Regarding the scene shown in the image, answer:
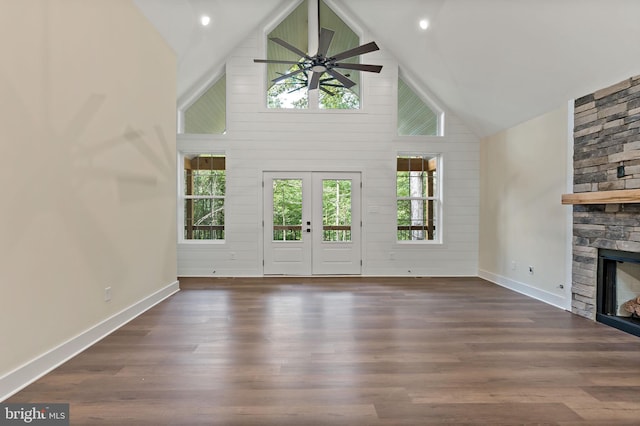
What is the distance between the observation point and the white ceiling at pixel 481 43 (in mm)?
3357

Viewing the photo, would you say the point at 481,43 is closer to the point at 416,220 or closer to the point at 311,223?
the point at 416,220

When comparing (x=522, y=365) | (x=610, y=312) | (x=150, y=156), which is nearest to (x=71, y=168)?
(x=150, y=156)

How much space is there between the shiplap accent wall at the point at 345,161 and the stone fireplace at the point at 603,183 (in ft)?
7.56

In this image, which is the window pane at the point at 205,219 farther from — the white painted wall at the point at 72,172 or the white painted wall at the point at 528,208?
the white painted wall at the point at 528,208

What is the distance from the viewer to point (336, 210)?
6.26 meters

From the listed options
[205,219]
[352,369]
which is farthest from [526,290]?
→ [205,219]

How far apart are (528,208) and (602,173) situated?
1304 mm

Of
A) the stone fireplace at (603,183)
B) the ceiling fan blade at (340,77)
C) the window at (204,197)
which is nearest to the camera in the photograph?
the stone fireplace at (603,183)

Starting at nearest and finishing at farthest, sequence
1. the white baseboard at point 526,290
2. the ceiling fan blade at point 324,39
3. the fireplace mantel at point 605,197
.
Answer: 1. the fireplace mantel at point 605,197
2. the ceiling fan blade at point 324,39
3. the white baseboard at point 526,290

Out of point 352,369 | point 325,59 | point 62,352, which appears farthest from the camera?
point 325,59

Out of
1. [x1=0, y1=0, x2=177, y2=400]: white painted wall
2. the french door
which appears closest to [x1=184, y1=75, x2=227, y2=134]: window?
the french door

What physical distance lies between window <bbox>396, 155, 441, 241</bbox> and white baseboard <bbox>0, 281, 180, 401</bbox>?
175 inches

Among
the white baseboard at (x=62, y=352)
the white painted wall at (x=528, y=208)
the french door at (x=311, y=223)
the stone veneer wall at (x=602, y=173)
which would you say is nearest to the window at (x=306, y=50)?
the french door at (x=311, y=223)

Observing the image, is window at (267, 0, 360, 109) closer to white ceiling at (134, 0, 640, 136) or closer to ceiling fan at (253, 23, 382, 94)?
white ceiling at (134, 0, 640, 136)
